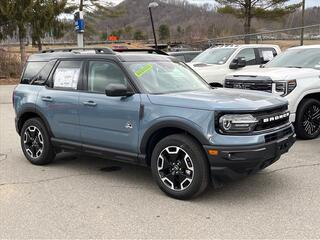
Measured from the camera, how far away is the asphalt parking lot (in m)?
4.29

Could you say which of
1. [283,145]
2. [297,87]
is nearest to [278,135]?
[283,145]

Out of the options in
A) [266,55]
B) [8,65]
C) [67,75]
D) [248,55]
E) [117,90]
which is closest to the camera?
[117,90]

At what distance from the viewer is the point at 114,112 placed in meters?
5.62

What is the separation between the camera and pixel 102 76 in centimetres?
598

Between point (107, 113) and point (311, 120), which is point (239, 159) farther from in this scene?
point (311, 120)

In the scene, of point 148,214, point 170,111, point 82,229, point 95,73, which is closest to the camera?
point 82,229

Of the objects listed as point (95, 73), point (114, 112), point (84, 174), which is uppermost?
point (95, 73)

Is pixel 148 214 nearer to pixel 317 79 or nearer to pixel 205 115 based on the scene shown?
pixel 205 115

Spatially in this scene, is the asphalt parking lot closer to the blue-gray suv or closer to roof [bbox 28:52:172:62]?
the blue-gray suv

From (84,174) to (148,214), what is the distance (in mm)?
1911

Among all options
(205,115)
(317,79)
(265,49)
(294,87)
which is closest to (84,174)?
(205,115)

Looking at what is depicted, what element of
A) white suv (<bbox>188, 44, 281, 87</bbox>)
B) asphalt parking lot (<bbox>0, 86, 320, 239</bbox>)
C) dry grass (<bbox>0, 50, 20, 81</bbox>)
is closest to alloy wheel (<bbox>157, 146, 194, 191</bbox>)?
asphalt parking lot (<bbox>0, 86, 320, 239</bbox>)

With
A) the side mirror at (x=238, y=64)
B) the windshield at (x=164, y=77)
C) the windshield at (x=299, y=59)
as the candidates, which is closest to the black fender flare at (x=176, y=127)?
the windshield at (x=164, y=77)

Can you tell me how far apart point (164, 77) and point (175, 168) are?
1359 millimetres
